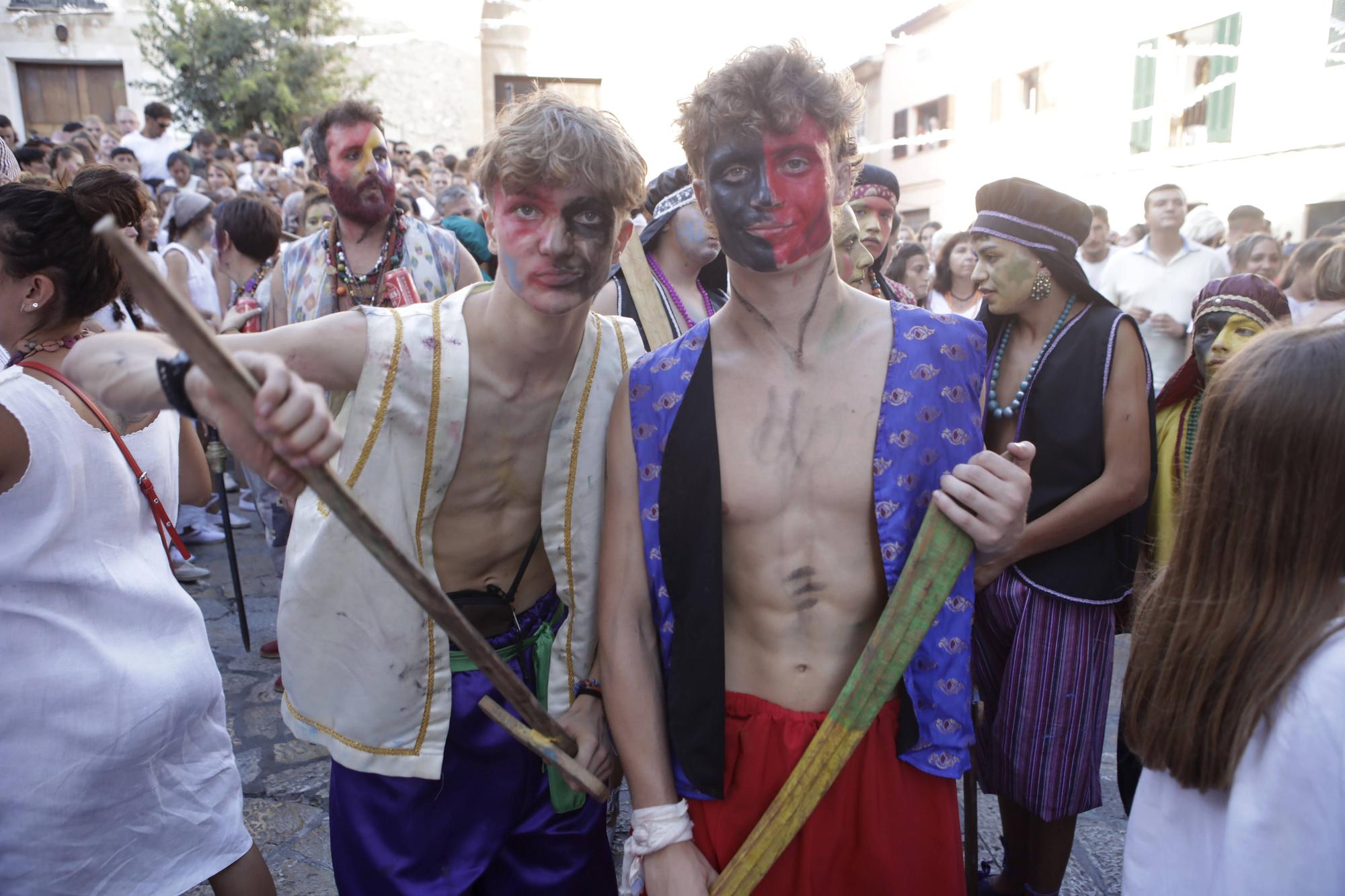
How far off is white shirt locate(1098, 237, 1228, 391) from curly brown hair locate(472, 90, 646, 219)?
197 inches

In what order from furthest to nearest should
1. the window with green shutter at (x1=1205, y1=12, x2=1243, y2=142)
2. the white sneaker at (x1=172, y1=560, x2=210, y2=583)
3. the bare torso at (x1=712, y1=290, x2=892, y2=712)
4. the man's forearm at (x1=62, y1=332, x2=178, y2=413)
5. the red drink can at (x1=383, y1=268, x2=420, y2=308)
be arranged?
the window with green shutter at (x1=1205, y1=12, x2=1243, y2=142), the white sneaker at (x1=172, y1=560, x2=210, y2=583), the red drink can at (x1=383, y1=268, x2=420, y2=308), the bare torso at (x1=712, y1=290, x2=892, y2=712), the man's forearm at (x1=62, y1=332, x2=178, y2=413)

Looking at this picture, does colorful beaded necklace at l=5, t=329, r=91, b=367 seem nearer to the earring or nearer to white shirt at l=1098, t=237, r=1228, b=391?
the earring

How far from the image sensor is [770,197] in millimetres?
1733

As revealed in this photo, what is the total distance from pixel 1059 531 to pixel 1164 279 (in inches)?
182

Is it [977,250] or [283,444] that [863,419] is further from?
[977,250]

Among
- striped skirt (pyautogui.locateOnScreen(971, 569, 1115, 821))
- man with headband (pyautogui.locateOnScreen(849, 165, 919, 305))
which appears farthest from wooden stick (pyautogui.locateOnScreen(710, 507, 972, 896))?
man with headband (pyautogui.locateOnScreen(849, 165, 919, 305))

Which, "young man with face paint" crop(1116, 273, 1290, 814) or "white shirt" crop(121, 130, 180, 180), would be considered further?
"white shirt" crop(121, 130, 180, 180)

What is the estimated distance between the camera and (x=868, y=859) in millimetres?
1657

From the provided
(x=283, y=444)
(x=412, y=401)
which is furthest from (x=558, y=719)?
(x=283, y=444)

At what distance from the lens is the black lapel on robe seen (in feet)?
5.46

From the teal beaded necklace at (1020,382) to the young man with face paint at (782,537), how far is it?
0.92 meters

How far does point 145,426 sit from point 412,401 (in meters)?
0.87

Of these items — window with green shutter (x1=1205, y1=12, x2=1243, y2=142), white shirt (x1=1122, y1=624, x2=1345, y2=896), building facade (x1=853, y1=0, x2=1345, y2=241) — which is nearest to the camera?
white shirt (x1=1122, y1=624, x2=1345, y2=896)

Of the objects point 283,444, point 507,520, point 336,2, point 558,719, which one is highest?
point 336,2
